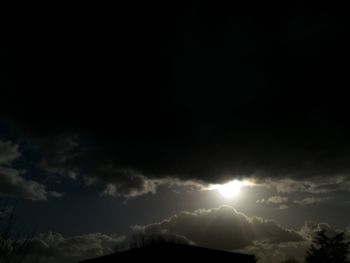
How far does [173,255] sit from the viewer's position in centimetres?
2748

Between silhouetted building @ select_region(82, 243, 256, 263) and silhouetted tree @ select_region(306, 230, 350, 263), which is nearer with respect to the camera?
silhouetted building @ select_region(82, 243, 256, 263)

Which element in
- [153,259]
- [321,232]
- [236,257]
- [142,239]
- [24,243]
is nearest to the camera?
[24,243]

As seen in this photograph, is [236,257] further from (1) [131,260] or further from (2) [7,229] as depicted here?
(2) [7,229]

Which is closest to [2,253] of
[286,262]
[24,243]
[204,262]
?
[24,243]

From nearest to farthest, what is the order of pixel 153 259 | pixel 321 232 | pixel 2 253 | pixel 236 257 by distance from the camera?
pixel 2 253, pixel 153 259, pixel 236 257, pixel 321 232

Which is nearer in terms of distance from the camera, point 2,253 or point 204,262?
point 2,253

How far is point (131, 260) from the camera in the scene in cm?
2872

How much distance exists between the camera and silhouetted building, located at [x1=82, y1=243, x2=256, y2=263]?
27375 millimetres

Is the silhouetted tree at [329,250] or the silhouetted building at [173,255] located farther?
the silhouetted tree at [329,250]

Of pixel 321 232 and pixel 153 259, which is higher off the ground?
pixel 321 232

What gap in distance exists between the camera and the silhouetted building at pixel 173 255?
27.4m

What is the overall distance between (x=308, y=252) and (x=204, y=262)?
4185 centimetres

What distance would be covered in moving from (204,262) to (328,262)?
3959 centimetres

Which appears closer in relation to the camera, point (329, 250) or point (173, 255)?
point (173, 255)
